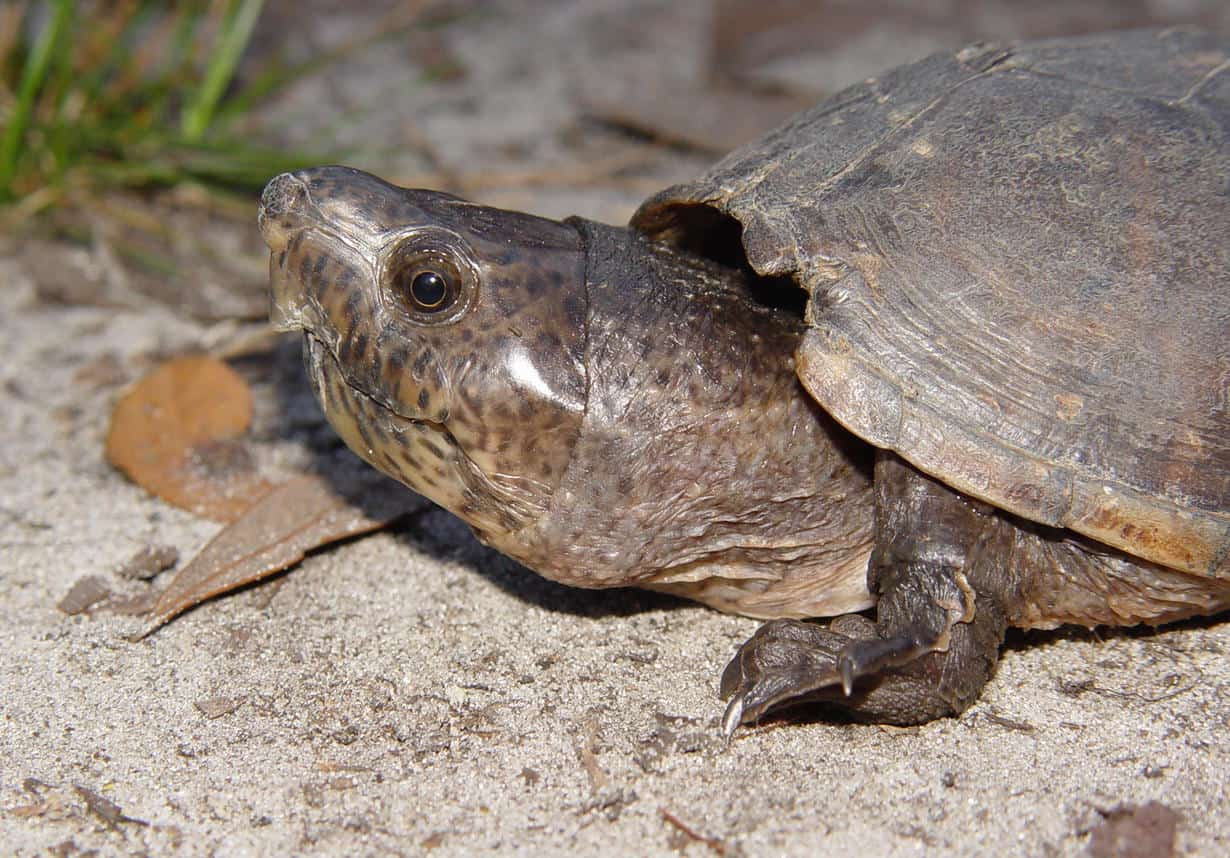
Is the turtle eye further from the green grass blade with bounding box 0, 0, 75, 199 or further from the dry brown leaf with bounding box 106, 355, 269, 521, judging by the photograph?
the green grass blade with bounding box 0, 0, 75, 199

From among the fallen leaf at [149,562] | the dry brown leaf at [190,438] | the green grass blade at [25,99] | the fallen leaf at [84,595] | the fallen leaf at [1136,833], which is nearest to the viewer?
the fallen leaf at [1136,833]

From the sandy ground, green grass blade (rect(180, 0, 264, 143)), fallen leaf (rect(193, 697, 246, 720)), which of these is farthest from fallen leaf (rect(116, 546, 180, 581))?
green grass blade (rect(180, 0, 264, 143))

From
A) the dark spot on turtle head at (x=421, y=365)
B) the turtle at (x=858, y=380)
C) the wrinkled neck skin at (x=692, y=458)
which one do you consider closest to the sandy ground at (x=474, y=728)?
the turtle at (x=858, y=380)

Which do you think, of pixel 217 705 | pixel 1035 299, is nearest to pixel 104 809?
pixel 217 705

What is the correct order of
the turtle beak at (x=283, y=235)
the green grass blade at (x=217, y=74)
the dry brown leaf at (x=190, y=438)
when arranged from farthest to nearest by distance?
the green grass blade at (x=217, y=74)
the dry brown leaf at (x=190, y=438)
the turtle beak at (x=283, y=235)

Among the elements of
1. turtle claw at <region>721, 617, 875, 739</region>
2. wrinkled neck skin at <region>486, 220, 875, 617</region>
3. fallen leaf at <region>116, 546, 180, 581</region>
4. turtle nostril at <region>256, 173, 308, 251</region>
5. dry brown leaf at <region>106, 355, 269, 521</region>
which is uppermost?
turtle nostril at <region>256, 173, 308, 251</region>

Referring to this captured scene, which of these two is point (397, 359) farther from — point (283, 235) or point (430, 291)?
point (283, 235)

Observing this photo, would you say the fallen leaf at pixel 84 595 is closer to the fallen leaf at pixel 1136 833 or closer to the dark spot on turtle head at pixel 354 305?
the dark spot on turtle head at pixel 354 305
